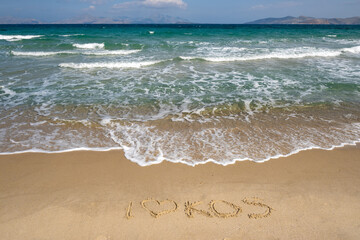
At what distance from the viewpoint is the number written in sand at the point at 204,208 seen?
3.35m

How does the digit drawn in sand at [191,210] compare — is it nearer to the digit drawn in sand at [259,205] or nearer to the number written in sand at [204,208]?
the number written in sand at [204,208]

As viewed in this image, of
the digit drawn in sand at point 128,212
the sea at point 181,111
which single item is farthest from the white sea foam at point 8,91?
the digit drawn in sand at point 128,212

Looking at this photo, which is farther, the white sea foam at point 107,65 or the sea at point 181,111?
the white sea foam at point 107,65

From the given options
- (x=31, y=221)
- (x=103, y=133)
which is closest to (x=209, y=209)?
(x=31, y=221)

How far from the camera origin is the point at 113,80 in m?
10.9

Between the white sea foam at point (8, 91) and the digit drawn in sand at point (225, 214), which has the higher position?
the white sea foam at point (8, 91)

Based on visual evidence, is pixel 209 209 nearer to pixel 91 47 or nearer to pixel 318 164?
pixel 318 164

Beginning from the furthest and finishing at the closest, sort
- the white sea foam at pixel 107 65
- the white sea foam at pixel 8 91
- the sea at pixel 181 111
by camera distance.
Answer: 1. the white sea foam at pixel 107 65
2. the white sea foam at pixel 8 91
3. the sea at pixel 181 111

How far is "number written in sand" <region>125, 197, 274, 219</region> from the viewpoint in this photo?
11.0 ft

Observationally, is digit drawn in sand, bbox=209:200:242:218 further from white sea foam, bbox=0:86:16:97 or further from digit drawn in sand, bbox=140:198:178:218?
white sea foam, bbox=0:86:16:97

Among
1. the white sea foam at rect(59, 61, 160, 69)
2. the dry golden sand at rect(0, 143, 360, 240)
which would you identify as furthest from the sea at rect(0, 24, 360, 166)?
the white sea foam at rect(59, 61, 160, 69)

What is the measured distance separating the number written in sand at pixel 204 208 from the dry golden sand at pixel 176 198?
15 millimetres

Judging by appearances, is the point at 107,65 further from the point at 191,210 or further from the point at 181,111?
the point at 191,210

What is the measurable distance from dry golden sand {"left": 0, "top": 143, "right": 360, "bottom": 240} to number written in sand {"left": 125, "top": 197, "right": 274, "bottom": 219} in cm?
1
